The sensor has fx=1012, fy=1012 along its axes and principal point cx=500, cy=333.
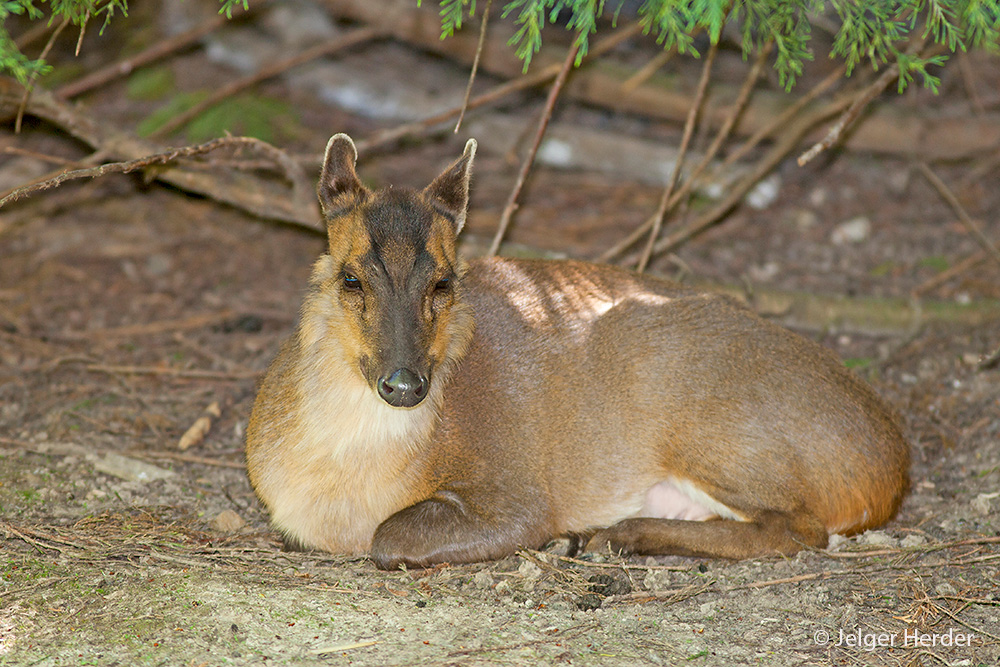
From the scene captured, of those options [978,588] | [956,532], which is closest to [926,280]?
[956,532]

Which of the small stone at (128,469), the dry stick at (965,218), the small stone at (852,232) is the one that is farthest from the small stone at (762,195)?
the small stone at (128,469)

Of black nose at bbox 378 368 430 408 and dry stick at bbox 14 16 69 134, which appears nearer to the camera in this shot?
black nose at bbox 378 368 430 408

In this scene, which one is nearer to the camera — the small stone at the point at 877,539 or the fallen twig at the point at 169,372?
the small stone at the point at 877,539

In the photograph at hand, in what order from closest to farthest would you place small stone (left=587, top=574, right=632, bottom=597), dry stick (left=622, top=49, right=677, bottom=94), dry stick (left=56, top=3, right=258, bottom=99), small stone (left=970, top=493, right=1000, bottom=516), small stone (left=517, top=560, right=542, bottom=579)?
small stone (left=587, top=574, right=632, bottom=597), small stone (left=517, top=560, right=542, bottom=579), small stone (left=970, top=493, right=1000, bottom=516), dry stick (left=56, top=3, right=258, bottom=99), dry stick (left=622, top=49, right=677, bottom=94)

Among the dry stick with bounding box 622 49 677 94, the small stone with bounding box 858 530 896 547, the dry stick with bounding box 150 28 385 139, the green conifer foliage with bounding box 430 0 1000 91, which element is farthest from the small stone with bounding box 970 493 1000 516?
the dry stick with bounding box 150 28 385 139

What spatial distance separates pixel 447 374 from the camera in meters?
5.73

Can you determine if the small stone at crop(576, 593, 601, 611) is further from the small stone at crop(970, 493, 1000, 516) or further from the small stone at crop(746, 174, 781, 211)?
the small stone at crop(746, 174, 781, 211)

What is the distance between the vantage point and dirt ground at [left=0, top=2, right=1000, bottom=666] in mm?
4445

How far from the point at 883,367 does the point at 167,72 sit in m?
8.09

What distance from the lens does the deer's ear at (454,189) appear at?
18.6ft

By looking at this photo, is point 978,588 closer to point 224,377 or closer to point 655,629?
point 655,629

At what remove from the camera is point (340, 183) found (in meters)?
5.60

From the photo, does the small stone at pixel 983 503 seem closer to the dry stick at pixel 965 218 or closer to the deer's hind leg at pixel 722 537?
the deer's hind leg at pixel 722 537

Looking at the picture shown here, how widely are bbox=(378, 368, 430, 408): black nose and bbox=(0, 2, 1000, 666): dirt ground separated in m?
0.93
